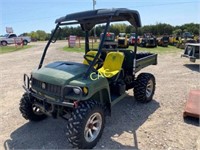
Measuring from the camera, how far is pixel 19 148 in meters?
3.35

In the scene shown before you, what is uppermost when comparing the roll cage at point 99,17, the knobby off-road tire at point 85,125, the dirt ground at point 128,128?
the roll cage at point 99,17

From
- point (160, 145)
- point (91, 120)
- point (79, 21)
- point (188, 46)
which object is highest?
point (79, 21)

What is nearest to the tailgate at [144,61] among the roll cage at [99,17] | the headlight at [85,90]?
the roll cage at [99,17]

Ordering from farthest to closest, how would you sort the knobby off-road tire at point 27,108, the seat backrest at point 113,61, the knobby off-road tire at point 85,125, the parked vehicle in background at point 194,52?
the parked vehicle in background at point 194,52, the seat backrest at point 113,61, the knobby off-road tire at point 27,108, the knobby off-road tire at point 85,125

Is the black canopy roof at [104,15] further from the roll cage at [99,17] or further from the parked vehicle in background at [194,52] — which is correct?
the parked vehicle in background at [194,52]

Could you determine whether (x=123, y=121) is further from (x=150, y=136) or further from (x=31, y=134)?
(x=31, y=134)

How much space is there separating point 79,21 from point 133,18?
43.1 inches

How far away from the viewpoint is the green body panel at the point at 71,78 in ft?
10.5

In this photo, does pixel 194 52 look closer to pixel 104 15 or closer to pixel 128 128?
pixel 128 128

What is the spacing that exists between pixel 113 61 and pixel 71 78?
1630 mm

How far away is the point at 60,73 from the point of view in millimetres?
3443

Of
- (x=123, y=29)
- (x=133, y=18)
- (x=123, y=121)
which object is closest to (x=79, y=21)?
(x=133, y=18)

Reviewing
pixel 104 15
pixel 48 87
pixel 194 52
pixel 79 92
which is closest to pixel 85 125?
pixel 79 92

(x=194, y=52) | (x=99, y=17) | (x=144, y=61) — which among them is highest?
(x=99, y=17)
